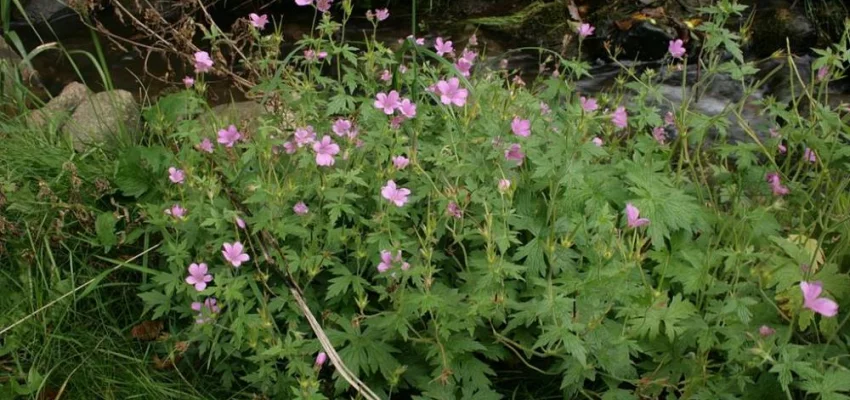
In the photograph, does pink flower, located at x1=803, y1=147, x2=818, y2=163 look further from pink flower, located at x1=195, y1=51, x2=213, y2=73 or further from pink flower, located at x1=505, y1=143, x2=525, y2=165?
pink flower, located at x1=195, y1=51, x2=213, y2=73

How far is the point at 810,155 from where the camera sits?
240 cm

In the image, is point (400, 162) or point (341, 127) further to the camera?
Answer: point (341, 127)

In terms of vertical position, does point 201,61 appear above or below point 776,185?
above

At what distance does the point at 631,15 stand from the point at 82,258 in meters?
4.36

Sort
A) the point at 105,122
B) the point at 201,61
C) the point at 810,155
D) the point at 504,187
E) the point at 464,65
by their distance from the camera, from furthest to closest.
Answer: the point at 105,122
the point at 464,65
the point at 810,155
the point at 201,61
the point at 504,187

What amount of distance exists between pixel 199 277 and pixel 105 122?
1.57 m

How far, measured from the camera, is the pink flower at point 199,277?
203 centimetres

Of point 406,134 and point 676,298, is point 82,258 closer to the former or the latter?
point 406,134

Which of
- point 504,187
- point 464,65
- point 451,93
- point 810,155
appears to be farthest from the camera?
point 464,65

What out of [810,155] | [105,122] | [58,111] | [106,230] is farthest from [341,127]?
[58,111]

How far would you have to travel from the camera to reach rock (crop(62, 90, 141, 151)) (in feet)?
10.3

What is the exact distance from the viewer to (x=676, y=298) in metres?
1.98

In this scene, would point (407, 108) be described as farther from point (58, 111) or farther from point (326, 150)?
point (58, 111)

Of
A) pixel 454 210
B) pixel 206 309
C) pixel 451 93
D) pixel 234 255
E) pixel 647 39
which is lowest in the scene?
pixel 647 39
